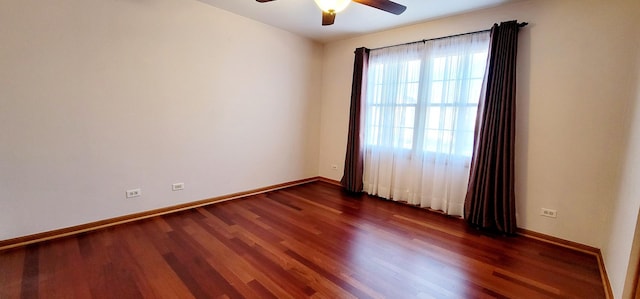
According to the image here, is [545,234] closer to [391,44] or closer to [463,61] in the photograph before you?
[463,61]

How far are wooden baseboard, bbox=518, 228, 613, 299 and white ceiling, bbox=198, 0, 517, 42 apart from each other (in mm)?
2505

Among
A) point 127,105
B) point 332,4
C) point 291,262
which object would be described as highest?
point 332,4

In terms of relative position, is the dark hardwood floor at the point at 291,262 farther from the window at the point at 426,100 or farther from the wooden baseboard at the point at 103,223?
the window at the point at 426,100

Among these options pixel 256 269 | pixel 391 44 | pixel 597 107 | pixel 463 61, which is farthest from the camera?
pixel 391 44

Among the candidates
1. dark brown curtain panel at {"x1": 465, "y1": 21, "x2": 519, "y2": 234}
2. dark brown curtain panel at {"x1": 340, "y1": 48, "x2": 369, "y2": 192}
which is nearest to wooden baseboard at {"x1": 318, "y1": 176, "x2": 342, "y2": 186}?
dark brown curtain panel at {"x1": 340, "y1": 48, "x2": 369, "y2": 192}

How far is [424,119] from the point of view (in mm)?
3496

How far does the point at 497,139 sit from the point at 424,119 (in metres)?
0.89

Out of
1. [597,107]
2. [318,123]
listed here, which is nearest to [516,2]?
[597,107]

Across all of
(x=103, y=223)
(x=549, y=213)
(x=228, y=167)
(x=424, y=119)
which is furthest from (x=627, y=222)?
(x=103, y=223)

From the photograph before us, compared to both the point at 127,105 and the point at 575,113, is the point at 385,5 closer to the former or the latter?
the point at 575,113

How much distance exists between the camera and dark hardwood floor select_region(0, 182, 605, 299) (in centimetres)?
182

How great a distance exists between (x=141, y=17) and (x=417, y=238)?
3.65 metres

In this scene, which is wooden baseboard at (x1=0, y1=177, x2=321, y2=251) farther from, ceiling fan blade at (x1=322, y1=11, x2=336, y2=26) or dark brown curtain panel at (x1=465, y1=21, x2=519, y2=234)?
dark brown curtain panel at (x1=465, y1=21, x2=519, y2=234)

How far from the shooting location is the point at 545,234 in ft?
9.02
